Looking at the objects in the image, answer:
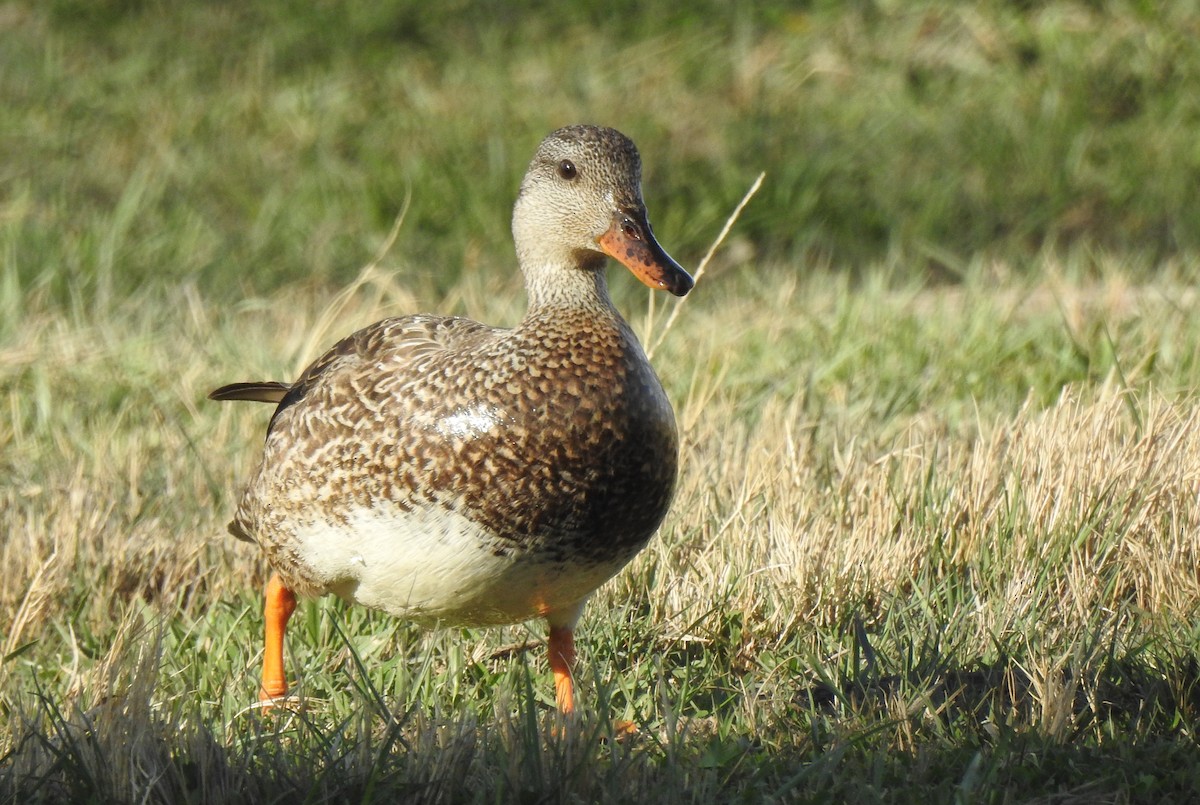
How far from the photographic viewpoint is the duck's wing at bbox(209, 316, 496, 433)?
3428 mm

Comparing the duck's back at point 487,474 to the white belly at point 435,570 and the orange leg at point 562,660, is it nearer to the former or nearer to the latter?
the white belly at point 435,570

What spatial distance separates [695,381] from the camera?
15.5 ft

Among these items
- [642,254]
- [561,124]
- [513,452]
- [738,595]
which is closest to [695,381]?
[738,595]

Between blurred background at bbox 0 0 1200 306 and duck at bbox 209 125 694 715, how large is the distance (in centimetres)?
300

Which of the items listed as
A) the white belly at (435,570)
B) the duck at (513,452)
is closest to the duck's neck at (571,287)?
the duck at (513,452)

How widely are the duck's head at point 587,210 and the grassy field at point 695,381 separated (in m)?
0.75

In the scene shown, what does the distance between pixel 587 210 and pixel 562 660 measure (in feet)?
2.89

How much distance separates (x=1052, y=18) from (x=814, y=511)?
5.19 m

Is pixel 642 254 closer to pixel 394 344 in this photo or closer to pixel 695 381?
pixel 394 344

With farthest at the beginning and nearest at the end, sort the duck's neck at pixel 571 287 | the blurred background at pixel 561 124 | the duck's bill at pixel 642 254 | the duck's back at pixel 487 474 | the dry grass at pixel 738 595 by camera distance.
Result: the blurred background at pixel 561 124 → the duck's neck at pixel 571 287 → the duck's bill at pixel 642 254 → the duck's back at pixel 487 474 → the dry grass at pixel 738 595

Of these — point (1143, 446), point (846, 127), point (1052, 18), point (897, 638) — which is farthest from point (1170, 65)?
point (897, 638)

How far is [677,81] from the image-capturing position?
8.20m

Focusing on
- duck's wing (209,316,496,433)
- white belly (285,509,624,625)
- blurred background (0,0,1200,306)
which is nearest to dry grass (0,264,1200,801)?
white belly (285,509,624,625)

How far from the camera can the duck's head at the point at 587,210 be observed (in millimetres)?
3254
